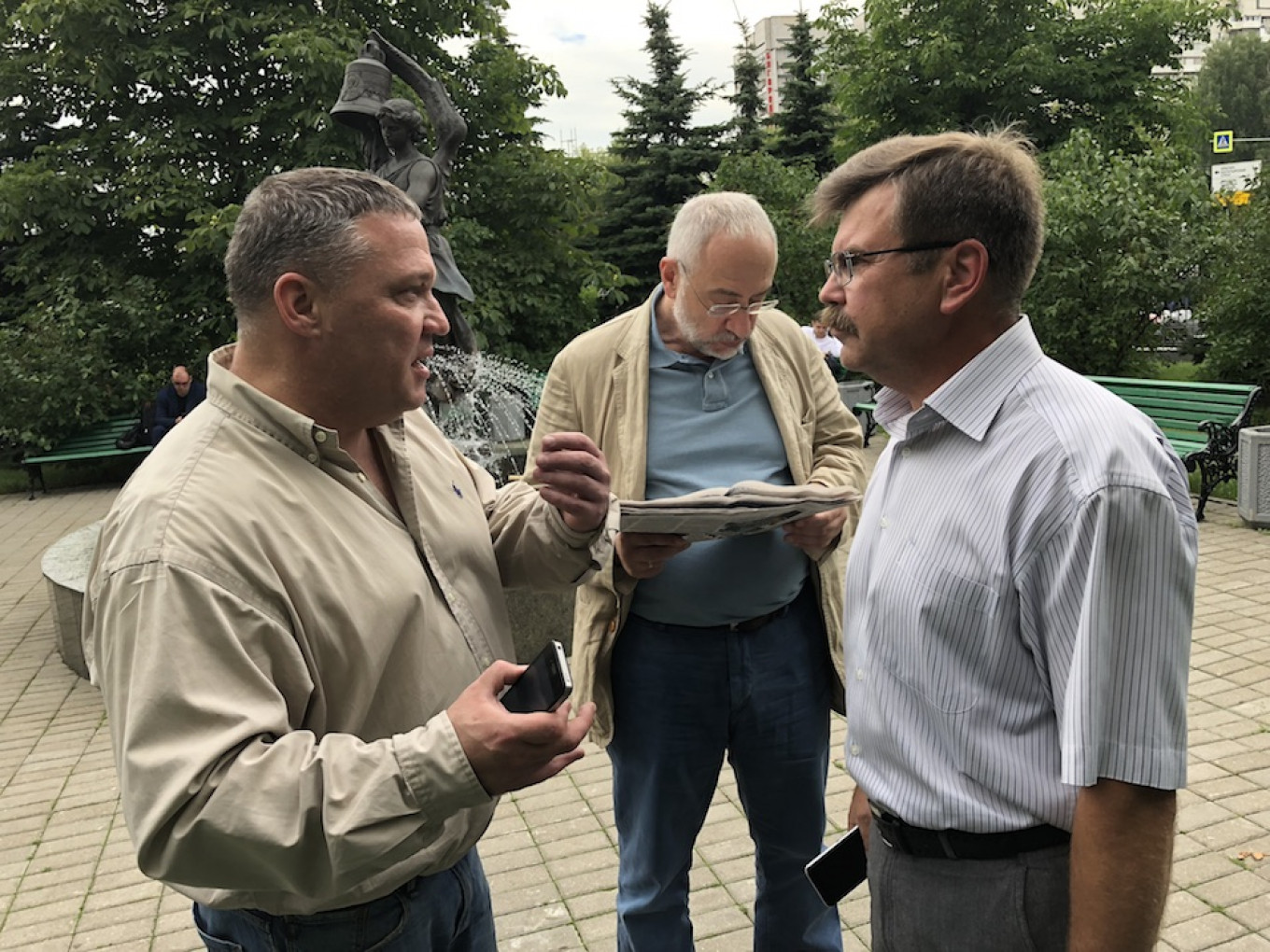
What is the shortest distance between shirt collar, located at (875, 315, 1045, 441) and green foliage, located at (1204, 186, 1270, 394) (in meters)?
11.5

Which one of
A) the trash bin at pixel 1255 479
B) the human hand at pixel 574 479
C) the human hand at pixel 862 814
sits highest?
the human hand at pixel 574 479

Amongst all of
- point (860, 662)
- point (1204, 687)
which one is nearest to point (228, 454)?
point (860, 662)

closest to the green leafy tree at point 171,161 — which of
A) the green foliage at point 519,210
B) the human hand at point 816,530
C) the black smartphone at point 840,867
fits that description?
the green foliage at point 519,210

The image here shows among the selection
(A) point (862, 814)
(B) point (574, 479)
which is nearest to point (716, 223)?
(B) point (574, 479)

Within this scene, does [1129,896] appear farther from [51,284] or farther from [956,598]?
[51,284]

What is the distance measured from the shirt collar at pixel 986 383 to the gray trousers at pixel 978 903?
73 centimetres

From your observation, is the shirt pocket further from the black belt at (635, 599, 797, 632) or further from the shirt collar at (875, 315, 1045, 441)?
the black belt at (635, 599, 797, 632)

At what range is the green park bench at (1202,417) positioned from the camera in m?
8.66

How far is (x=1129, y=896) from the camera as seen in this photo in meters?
1.48

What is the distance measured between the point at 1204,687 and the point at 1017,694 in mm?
4321

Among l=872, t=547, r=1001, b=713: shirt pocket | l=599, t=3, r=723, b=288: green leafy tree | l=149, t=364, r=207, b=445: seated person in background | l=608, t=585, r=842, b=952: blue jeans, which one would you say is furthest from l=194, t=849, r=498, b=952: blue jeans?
l=599, t=3, r=723, b=288: green leafy tree

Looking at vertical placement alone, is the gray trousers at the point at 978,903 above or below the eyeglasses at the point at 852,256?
below

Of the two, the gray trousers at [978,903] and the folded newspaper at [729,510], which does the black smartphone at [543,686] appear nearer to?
the folded newspaper at [729,510]

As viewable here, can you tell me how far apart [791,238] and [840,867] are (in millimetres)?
17452
